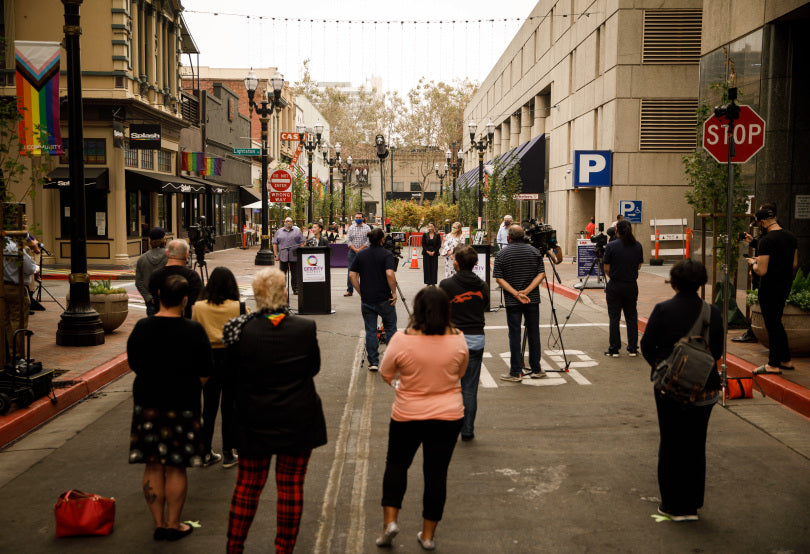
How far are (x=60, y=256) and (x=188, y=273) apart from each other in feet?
73.3

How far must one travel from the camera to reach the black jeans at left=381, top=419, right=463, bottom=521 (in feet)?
15.4

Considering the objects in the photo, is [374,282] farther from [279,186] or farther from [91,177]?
[91,177]

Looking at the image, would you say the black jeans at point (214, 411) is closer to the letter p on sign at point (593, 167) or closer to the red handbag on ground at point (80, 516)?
the red handbag on ground at point (80, 516)

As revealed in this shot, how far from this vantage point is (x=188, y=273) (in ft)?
23.8

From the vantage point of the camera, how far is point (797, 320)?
1009 centimetres

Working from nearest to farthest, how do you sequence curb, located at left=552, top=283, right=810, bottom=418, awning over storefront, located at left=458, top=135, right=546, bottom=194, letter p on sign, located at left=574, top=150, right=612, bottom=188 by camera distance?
curb, located at left=552, top=283, right=810, bottom=418
letter p on sign, located at left=574, top=150, right=612, bottom=188
awning over storefront, located at left=458, top=135, right=546, bottom=194

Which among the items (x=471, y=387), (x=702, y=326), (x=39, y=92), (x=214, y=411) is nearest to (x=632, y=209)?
(x=39, y=92)

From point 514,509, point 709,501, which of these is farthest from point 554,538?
point 709,501

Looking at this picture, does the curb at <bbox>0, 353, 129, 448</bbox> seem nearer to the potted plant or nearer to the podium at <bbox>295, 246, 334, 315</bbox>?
the podium at <bbox>295, 246, 334, 315</bbox>

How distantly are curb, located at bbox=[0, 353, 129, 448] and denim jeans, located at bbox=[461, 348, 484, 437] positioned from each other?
169 inches

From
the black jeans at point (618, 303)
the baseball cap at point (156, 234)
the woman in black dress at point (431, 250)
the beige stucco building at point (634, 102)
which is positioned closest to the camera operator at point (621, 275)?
the black jeans at point (618, 303)

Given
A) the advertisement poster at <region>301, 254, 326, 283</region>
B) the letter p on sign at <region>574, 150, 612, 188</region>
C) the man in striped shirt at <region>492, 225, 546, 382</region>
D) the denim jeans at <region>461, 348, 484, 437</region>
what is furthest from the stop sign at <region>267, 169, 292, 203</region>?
the denim jeans at <region>461, 348, 484, 437</region>

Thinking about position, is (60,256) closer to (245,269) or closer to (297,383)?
(245,269)

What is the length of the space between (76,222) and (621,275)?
7980mm
